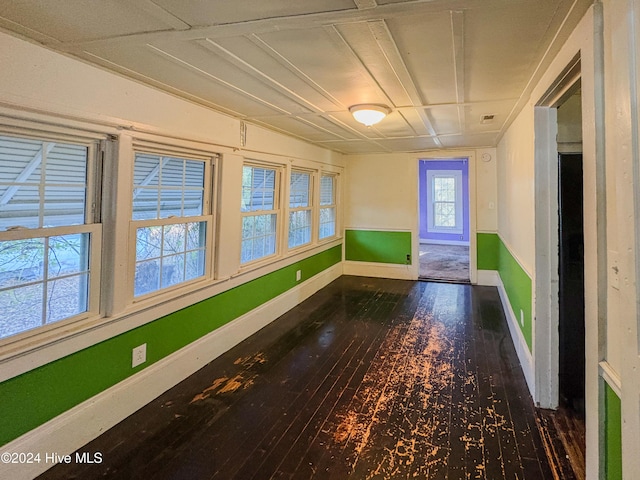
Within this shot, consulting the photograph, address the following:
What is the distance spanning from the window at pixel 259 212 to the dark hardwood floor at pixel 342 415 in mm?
947

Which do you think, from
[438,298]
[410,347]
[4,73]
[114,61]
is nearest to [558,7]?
[114,61]

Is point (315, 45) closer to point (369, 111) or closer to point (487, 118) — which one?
point (369, 111)

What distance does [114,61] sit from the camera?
202cm

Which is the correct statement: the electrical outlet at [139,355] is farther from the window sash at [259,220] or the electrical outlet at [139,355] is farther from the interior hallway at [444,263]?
the interior hallway at [444,263]

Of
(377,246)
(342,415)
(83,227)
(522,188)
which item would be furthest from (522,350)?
(377,246)

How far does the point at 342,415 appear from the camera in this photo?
7.82ft

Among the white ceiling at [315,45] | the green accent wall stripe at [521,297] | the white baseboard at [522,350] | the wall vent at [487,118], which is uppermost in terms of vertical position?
the wall vent at [487,118]

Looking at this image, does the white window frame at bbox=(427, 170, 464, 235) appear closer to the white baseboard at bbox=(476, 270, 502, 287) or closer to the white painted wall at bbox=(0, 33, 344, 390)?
the white baseboard at bbox=(476, 270, 502, 287)

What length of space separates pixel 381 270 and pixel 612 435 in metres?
5.17

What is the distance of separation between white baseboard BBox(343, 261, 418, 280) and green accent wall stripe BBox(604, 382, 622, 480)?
4982 mm

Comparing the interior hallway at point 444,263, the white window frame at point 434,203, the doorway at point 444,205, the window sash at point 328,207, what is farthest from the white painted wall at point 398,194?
the white window frame at point 434,203

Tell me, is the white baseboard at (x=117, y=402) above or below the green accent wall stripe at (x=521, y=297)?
below

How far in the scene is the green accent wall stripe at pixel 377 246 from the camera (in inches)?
251

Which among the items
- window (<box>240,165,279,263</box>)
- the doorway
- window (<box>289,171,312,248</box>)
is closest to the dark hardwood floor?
window (<box>240,165,279,263</box>)
